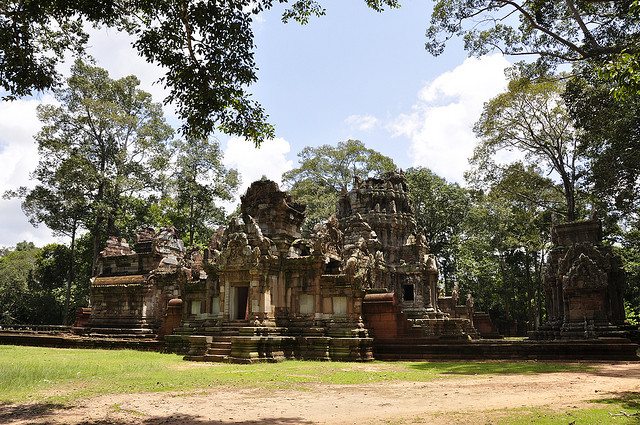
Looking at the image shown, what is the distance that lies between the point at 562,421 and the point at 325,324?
486 inches

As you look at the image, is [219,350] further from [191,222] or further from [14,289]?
[14,289]

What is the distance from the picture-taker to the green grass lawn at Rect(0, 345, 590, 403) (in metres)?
9.90

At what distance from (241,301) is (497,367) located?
10.1 meters

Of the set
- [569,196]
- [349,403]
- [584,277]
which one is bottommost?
[349,403]

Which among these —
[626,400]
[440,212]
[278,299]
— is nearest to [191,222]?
[440,212]

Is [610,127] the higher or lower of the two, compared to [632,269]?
higher

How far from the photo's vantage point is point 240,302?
1966cm

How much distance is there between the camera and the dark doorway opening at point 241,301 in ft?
63.8

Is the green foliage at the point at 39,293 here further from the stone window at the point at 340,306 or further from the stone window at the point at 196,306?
the stone window at the point at 340,306

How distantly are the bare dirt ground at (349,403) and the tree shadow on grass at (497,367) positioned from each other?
1.42 meters

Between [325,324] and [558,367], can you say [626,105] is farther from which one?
[325,324]

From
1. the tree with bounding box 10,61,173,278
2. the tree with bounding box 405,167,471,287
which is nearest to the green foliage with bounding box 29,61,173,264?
the tree with bounding box 10,61,173,278

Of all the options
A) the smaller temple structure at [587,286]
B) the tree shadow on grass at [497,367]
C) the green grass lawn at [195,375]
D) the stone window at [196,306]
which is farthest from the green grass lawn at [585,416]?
the stone window at [196,306]

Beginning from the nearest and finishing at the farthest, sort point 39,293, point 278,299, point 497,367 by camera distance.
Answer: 1. point 497,367
2. point 278,299
3. point 39,293
